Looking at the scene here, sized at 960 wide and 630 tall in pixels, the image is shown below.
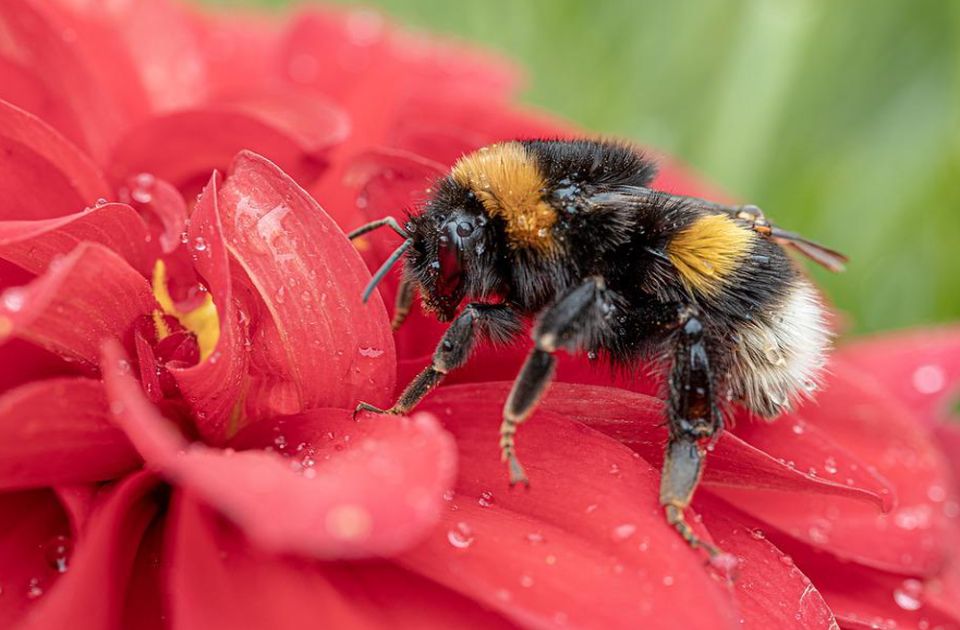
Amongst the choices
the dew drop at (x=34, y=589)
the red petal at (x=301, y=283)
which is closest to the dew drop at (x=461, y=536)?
the red petal at (x=301, y=283)

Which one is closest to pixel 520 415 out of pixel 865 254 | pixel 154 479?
pixel 154 479

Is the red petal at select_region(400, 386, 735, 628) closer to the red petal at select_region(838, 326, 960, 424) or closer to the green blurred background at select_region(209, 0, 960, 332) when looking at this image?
the red petal at select_region(838, 326, 960, 424)

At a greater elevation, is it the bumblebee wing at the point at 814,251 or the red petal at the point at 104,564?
the bumblebee wing at the point at 814,251

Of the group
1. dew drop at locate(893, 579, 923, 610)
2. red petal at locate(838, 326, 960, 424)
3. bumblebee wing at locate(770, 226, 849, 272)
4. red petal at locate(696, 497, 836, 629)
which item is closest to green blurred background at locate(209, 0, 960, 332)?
red petal at locate(838, 326, 960, 424)

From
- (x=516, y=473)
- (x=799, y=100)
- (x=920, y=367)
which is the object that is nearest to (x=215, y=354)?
(x=516, y=473)

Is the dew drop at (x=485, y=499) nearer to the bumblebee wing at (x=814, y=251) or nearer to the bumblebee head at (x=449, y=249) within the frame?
the bumblebee head at (x=449, y=249)

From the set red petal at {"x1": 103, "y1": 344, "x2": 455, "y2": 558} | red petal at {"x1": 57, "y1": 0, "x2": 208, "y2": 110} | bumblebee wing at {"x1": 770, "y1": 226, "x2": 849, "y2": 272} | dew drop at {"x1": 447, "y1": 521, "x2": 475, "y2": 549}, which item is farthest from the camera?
red petal at {"x1": 57, "y1": 0, "x2": 208, "y2": 110}
